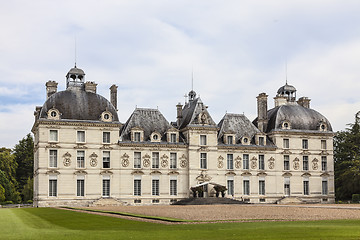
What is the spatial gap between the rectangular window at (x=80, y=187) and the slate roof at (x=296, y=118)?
74.6 feet

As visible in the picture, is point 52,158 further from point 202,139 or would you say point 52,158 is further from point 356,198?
point 356,198

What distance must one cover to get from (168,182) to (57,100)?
46.8 ft

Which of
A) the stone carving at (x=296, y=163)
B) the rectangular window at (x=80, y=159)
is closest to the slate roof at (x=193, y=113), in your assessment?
the stone carving at (x=296, y=163)

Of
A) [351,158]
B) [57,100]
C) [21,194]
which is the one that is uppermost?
[57,100]

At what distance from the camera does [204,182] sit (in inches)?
2172

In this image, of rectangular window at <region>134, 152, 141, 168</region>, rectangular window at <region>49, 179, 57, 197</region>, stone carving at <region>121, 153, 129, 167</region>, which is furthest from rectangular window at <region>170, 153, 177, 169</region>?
rectangular window at <region>49, 179, 57, 197</region>

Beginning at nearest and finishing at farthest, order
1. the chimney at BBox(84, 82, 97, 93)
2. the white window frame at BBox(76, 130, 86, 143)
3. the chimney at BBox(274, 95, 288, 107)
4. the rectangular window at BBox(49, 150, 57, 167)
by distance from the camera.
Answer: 1. the rectangular window at BBox(49, 150, 57, 167)
2. the white window frame at BBox(76, 130, 86, 143)
3. the chimney at BBox(84, 82, 97, 93)
4. the chimney at BBox(274, 95, 288, 107)

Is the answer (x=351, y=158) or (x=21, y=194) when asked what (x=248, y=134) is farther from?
(x=21, y=194)

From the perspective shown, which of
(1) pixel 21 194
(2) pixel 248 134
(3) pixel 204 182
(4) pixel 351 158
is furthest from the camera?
(1) pixel 21 194

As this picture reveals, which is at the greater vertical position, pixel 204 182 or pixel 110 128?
pixel 110 128

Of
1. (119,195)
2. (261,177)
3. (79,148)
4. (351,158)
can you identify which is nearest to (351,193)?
(351,158)

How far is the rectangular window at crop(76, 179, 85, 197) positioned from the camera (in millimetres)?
50688

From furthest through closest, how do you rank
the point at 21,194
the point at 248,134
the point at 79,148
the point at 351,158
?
the point at 21,194
the point at 351,158
the point at 248,134
the point at 79,148

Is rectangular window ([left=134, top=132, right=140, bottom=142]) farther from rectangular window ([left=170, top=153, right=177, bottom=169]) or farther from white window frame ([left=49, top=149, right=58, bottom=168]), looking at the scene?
white window frame ([left=49, top=149, right=58, bottom=168])
